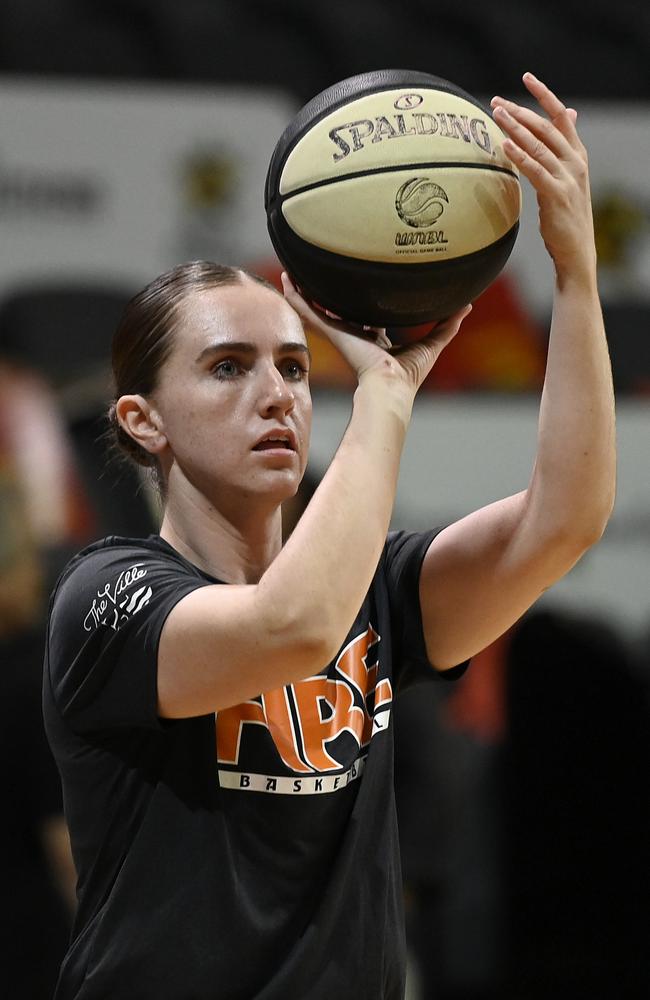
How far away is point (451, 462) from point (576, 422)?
9.16 feet

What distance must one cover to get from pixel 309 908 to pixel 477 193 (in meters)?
1.01

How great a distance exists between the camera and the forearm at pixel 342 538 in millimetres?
1712

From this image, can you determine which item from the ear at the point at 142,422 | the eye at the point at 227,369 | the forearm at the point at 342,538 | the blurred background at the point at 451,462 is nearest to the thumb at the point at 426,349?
the forearm at the point at 342,538

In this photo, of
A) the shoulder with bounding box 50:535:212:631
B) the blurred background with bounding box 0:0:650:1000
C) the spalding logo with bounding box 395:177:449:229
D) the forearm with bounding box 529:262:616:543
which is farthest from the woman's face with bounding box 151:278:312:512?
the blurred background with bounding box 0:0:650:1000

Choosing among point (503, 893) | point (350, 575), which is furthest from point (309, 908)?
point (503, 893)

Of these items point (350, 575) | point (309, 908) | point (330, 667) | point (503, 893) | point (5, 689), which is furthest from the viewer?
point (503, 893)

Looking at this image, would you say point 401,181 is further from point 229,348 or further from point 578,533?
point 578,533

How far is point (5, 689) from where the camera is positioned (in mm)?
4145

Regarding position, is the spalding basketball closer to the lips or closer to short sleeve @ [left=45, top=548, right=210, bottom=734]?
the lips

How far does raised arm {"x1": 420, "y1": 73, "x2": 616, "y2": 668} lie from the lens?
1.88 meters

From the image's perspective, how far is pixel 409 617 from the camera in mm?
2152

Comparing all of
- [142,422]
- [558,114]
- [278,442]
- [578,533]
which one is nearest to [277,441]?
[278,442]

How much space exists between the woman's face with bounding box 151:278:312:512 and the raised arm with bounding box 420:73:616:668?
309mm

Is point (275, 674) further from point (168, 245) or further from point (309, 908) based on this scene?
point (168, 245)
